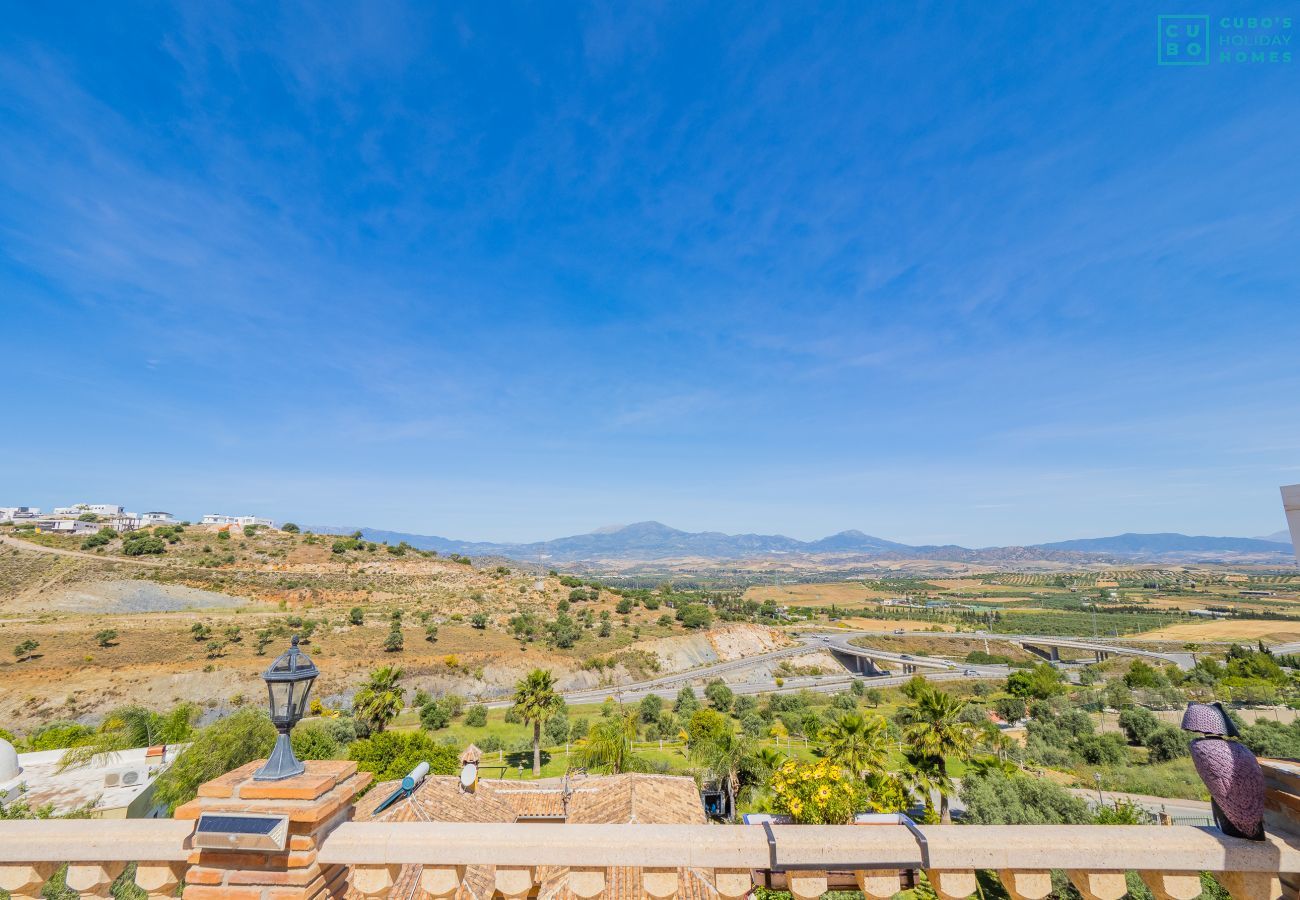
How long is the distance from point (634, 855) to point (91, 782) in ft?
84.3

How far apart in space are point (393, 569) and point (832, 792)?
244 feet

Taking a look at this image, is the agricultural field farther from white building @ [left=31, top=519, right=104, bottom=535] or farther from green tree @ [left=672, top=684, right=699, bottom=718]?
white building @ [left=31, top=519, right=104, bottom=535]

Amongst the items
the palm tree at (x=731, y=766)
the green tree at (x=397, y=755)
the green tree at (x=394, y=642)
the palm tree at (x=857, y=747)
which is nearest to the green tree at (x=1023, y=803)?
the palm tree at (x=857, y=747)

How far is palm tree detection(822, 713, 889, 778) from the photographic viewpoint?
74.1 ft

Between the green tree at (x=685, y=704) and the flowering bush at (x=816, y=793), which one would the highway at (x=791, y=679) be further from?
the flowering bush at (x=816, y=793)

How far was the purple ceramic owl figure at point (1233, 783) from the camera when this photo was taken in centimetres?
250

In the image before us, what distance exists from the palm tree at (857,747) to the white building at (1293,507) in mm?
22608

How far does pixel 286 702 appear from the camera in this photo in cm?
322

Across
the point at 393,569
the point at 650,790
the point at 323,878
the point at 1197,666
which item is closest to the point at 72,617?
the point at 393,569

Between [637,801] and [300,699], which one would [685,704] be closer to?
[637,801]

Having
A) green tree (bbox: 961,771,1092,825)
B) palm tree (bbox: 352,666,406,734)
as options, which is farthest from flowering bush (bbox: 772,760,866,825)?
palm tree (bbox: 352,666,406,734)

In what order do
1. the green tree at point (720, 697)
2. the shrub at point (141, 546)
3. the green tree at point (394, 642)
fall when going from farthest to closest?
1. the shrub at point (141, 546)
2. the green tree at point (394, 642)
3. the green tree at point (720, 697)

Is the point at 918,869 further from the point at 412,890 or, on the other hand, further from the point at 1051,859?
the point at 412,890

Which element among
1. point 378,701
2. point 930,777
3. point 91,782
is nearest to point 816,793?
point 930,777
